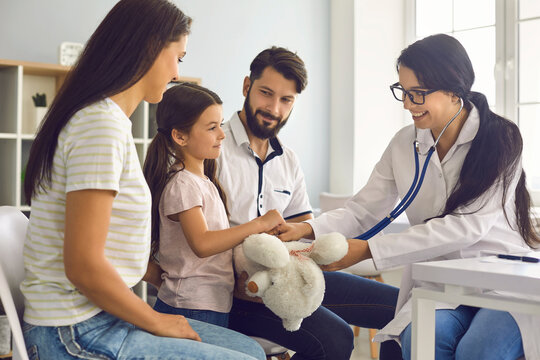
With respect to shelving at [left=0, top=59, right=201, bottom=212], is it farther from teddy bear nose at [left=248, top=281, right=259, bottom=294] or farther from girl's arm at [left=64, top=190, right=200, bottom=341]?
girl's arm at [left=64, top=190, right=200, bottom=341]

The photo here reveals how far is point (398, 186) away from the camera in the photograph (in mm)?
1761

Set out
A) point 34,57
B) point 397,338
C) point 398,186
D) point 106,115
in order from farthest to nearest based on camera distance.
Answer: point 34,57
point 398,186
point 397,338
point 106,115

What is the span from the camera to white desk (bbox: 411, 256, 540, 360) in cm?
102

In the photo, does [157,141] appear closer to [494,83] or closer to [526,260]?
[526,260]

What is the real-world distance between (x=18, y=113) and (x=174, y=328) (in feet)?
7.26

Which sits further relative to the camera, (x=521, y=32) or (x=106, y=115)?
(x=521, y=32)

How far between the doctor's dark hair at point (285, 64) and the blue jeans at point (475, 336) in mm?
816

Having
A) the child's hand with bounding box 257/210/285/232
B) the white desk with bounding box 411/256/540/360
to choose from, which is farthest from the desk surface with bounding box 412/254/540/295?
the child's hand with bounding box 257/210/285/232

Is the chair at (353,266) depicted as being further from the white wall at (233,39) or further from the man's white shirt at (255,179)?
the man's white shirt at (255,179)

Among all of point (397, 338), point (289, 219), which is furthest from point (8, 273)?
point (289, 219)

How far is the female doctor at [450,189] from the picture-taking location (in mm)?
1491

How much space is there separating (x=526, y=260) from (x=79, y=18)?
2.87m

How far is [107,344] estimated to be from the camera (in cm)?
99

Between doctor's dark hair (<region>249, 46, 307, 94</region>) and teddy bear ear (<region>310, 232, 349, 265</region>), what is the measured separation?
644 millimetres
